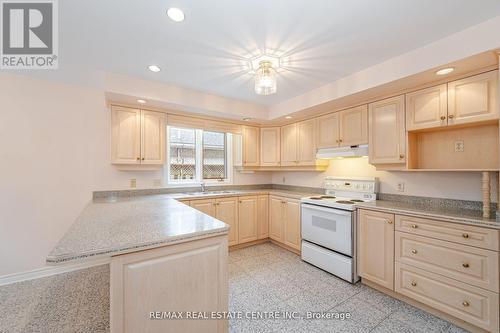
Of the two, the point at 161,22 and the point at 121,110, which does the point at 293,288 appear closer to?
the point at 161,22

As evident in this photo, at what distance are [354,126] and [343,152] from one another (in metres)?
0.38

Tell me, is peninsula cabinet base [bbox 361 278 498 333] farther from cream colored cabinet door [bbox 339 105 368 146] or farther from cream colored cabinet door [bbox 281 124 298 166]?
cream colored cabinet door [bbox 281 124 298 166]

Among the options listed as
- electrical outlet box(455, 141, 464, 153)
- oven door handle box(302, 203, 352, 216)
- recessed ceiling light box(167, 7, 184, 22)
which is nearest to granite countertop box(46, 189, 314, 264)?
recessed ceiling light box(167, 7, 184, 22)

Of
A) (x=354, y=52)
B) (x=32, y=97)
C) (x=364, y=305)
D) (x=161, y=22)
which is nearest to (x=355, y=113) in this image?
(x=354, y=52)

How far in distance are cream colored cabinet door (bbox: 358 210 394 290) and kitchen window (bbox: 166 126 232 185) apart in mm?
2453

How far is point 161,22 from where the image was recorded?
5.30 ft

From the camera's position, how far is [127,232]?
50.2 inches

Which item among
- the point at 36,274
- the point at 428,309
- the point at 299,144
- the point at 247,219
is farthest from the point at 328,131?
the point at 36,274

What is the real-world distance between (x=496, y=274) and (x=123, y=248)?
2.63 meters

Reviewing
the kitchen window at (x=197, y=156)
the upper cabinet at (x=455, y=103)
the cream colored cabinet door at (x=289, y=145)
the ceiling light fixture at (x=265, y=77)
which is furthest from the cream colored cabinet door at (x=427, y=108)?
the kitchen window at (x=197, y=156)

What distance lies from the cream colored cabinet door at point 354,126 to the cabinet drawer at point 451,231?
1105 millimetres

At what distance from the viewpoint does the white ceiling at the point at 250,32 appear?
4.80 feet

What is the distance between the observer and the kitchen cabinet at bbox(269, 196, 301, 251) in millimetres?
3252

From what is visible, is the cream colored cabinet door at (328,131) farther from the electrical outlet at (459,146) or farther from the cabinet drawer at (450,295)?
the cabinet drawer at (450,295)
